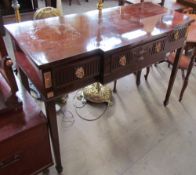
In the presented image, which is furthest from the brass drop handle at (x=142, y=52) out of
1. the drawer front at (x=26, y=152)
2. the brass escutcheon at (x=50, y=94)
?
the drawer front at (x=26, y=152)

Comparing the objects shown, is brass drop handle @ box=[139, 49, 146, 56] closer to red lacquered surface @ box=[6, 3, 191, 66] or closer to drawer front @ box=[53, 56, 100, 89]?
red lacquered surface @ box=[6, 3, 191, 66]

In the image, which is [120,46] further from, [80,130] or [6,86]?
[80,130]

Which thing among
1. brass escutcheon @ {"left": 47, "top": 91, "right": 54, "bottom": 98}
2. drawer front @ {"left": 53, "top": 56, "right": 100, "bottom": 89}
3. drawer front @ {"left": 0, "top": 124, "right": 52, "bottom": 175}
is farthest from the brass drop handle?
drawer front @ {"left": 0, "top": 124, "right": 52, "bottom": 175}

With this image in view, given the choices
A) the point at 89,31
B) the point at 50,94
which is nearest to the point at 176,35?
the point at 89,31

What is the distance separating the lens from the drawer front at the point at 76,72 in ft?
3.20

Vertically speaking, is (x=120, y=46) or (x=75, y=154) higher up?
(x=120, y=46)

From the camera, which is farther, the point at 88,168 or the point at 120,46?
the point at 88,168

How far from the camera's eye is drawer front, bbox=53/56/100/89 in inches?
38.4

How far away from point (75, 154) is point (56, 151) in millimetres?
274

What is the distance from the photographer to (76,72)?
3.37 ft

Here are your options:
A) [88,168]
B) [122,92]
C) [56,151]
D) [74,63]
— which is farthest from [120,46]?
[122,92]

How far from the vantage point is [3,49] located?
0.92 meters

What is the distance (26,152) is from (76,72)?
50 cm

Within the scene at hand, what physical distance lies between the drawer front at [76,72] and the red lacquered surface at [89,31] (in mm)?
54
